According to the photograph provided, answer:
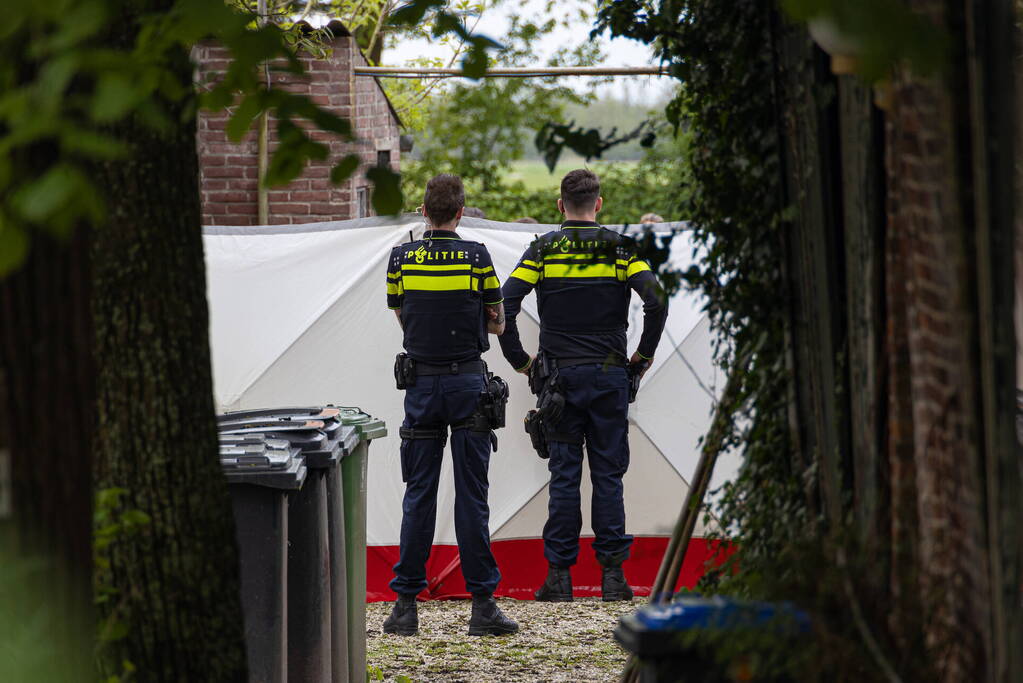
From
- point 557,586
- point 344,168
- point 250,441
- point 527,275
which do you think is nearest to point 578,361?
point 527,275

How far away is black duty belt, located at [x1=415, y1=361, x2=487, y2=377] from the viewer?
279 inches

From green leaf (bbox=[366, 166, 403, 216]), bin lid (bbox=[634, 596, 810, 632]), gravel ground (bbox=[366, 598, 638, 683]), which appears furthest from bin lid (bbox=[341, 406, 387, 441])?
green leaf (bbox=[366, 166, 403, 216])

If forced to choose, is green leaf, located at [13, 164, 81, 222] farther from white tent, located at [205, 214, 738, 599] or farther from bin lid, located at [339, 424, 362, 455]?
white tent, located at [205, 214, 738, 599]

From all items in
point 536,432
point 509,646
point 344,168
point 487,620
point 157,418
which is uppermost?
point 344,168

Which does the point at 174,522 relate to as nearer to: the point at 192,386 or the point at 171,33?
the point at 192,386

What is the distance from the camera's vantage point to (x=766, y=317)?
3.67m

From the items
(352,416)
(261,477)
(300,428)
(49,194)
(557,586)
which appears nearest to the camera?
(49,194)

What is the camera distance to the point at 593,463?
766 cm

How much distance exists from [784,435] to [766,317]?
0.34 m

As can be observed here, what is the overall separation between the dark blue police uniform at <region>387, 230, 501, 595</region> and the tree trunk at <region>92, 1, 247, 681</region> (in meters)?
3.78

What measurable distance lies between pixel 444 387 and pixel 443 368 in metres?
0.10

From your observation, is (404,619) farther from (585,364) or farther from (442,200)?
(442,200)

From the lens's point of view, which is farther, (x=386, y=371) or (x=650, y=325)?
(x=386, y=371)

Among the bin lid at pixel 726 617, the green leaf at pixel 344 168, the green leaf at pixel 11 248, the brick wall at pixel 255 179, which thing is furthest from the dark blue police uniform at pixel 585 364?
the green leaf at pixel 11 248
